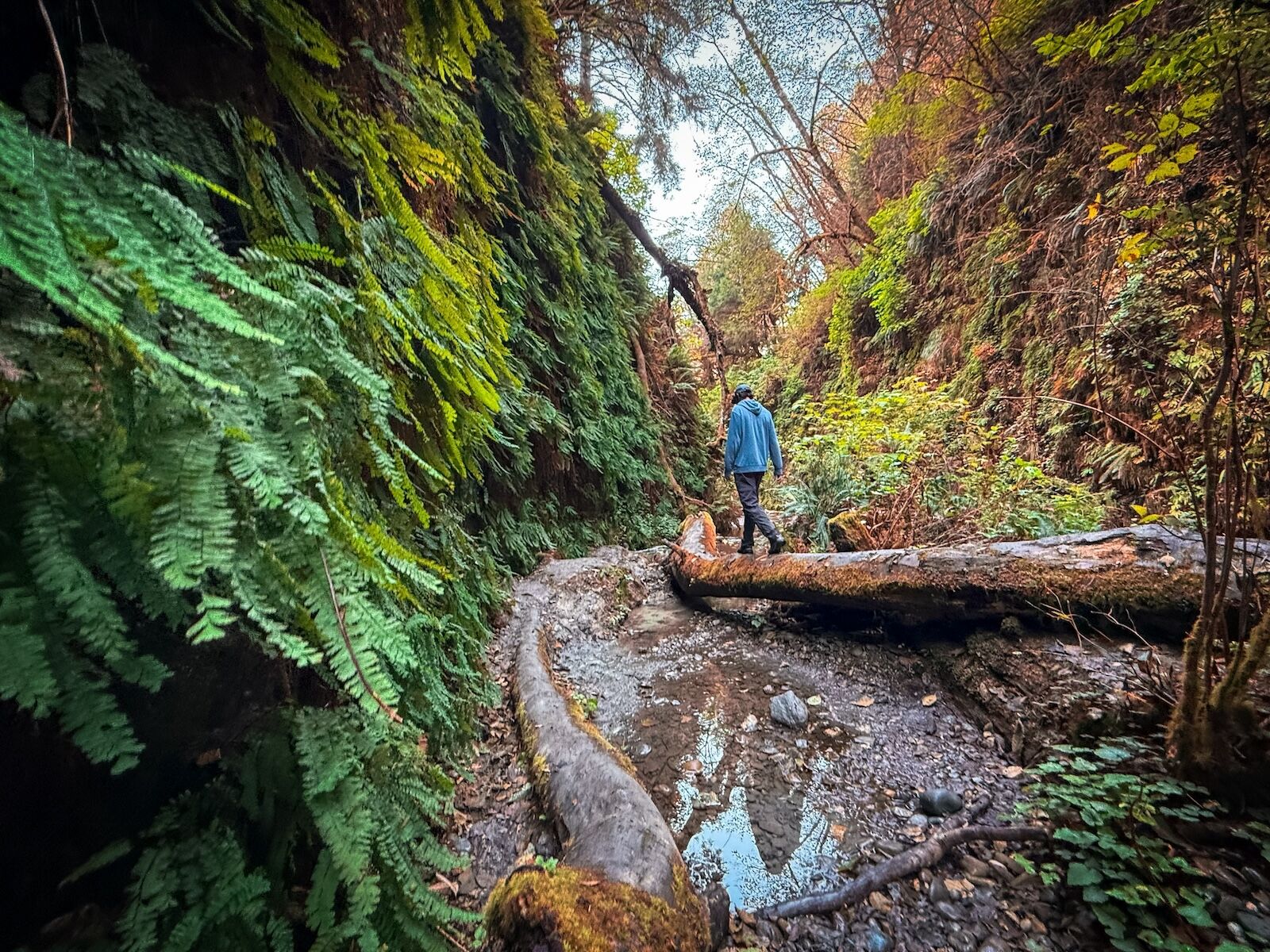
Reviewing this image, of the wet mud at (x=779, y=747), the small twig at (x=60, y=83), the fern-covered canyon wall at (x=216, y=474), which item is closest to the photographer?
the fern-covered canyon wall at (x=216, y=474)

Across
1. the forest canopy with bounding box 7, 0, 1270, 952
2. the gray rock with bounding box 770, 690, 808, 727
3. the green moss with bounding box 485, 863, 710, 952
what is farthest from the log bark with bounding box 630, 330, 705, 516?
the green moss with bounding box 485, 863, 710, 952

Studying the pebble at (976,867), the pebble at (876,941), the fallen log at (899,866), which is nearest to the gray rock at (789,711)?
the fallen log at (899,866)

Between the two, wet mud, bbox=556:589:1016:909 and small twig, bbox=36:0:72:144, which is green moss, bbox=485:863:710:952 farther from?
small twig, bbox=36:0:72:144

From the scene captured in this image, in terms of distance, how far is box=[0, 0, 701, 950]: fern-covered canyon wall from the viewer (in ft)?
2.83

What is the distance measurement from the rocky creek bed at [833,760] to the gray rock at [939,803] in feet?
0.13

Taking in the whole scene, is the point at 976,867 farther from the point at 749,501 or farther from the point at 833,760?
the point at 749,501

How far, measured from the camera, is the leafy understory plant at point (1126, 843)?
1.60 metres

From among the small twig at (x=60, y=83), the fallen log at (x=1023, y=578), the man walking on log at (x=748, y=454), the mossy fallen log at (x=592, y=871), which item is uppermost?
the small twig at (x=60, y=83)

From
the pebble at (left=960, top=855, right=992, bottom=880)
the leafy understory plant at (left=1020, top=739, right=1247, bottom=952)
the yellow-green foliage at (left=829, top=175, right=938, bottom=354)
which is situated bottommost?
the pebble at (left=960, top=855, right=992, bottom=880)

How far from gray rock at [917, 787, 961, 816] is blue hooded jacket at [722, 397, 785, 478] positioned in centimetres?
385

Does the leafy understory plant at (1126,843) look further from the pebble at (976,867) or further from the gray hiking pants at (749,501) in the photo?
the gray hiking pants at (749,501)

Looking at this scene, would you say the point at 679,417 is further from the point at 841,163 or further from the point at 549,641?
the point at 841,163

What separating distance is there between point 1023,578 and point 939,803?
162 centimetres

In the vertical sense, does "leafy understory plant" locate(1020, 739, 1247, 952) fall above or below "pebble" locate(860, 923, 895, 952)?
above
